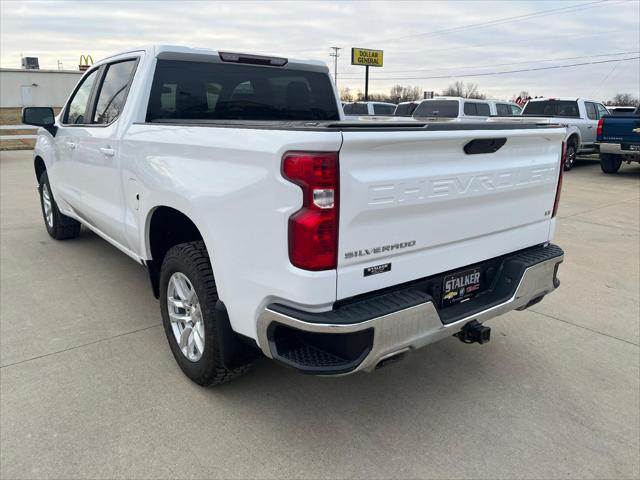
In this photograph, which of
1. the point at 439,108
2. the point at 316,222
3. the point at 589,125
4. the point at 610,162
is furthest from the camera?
the point at 589,125

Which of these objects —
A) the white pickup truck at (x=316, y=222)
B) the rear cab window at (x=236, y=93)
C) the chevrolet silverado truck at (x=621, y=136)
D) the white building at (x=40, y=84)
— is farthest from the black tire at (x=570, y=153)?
the white building at (x=40, y=84)

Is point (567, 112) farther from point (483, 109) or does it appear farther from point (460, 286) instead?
point (460, 286)

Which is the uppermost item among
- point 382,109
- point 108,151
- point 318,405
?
point 108,151

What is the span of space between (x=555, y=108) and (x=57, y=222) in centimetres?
1431

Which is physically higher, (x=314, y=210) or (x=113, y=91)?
(x=113, y=91)

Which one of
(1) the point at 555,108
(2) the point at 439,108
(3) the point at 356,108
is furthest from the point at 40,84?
(1) the point at 555,108

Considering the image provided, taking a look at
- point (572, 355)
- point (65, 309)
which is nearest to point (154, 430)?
point (65, 309)

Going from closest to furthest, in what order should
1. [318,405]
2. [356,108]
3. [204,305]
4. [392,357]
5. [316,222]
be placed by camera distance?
[316,222] → [392,357] → [204,305] → [318,405] → [356,108]

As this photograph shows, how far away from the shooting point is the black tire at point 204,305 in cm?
275

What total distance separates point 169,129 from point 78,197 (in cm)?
229

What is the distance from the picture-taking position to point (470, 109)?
599 inches

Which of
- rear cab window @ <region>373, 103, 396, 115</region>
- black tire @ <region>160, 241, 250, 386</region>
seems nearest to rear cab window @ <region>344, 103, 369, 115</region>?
rear cab window @ <region>373, 103, 396, 115</region>

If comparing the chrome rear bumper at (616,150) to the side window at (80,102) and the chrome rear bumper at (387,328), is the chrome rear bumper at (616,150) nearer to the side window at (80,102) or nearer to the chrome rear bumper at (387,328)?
the chrome rear bumper at (387,328)

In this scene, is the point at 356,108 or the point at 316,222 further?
the point at 356,108
